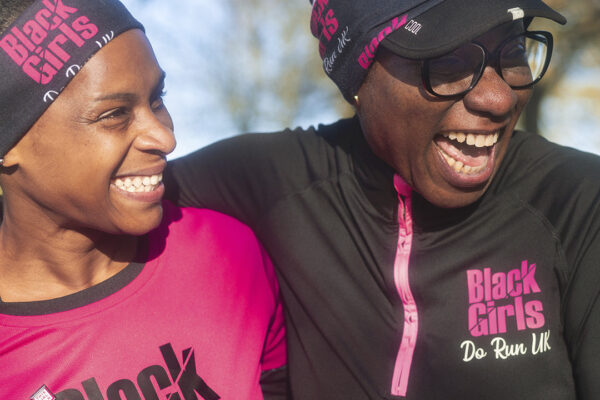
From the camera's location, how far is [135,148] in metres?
2.04

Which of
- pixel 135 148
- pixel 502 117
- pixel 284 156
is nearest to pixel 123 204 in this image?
pixel 135 148

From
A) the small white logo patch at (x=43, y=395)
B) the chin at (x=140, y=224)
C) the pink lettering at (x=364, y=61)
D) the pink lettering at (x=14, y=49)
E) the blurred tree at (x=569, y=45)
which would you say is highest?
the blurred tree at (x=569, y=45)

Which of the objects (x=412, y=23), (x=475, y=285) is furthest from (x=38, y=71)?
(x=475, y=285)

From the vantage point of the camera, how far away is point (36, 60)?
192 centimetres

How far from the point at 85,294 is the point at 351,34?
1.34 meters

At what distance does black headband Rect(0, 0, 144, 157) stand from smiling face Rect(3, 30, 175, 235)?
33mm

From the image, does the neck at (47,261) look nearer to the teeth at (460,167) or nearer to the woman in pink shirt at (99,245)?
the woman in pink shirt at (99,245)

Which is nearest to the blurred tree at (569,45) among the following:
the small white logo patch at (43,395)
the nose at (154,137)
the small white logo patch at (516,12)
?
the small white logo patch at (516,12)

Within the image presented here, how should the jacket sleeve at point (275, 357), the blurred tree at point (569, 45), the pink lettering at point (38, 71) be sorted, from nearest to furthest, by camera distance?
the pink lettering at point (38, 71) → the jacket sleeve at point (275, 357) → the blurred tree at point (569, 45)

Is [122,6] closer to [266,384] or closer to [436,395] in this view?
[266,384]

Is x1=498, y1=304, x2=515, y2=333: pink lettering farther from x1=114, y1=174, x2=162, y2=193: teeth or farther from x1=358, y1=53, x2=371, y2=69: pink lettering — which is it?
x1=114, y1=174, x2=162, y2=193: teeth

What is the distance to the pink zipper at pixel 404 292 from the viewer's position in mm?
2184

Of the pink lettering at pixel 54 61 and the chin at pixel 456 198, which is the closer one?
the pink lettering at pixel 54 61

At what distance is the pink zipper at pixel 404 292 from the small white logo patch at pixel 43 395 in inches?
47.1
